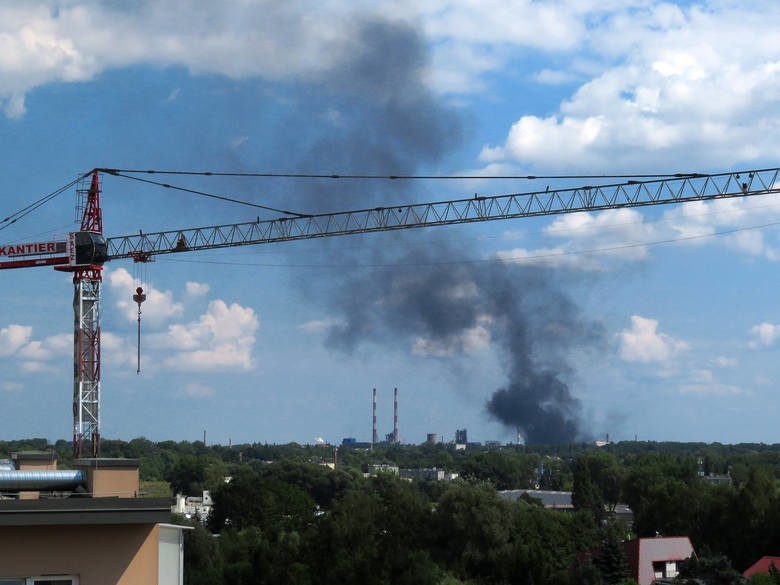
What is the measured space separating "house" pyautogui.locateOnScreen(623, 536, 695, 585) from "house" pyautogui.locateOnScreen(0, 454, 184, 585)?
5535 centimetres

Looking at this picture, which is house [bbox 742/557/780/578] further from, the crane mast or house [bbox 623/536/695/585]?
the crane mast

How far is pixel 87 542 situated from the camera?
36.0 ft

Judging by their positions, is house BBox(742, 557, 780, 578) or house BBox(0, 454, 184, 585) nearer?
house BBox(0, 454, 184, 585)

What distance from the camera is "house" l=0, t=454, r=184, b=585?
10.6m

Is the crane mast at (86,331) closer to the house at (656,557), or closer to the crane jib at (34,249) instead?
the crane jib at (34,249)

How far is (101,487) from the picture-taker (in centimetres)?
1288

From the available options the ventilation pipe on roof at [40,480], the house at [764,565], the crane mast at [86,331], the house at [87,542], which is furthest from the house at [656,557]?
the house at [87,542]

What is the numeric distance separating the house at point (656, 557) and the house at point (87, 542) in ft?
182

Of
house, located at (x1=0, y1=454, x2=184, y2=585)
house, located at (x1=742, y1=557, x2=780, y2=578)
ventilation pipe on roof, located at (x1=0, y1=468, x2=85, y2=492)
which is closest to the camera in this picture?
house, located at (x1=0, y1=454, x2=184, y2=585)

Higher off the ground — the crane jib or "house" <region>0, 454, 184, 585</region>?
the crane jib

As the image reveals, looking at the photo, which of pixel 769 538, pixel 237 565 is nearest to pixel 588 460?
pixel 769 538

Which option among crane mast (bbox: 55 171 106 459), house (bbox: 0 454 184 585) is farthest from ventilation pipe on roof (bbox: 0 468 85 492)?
crane mast (bbox: 55 171 106 459)

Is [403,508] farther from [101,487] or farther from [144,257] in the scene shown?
[101,487]

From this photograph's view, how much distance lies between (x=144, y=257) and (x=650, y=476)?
57.0 m
